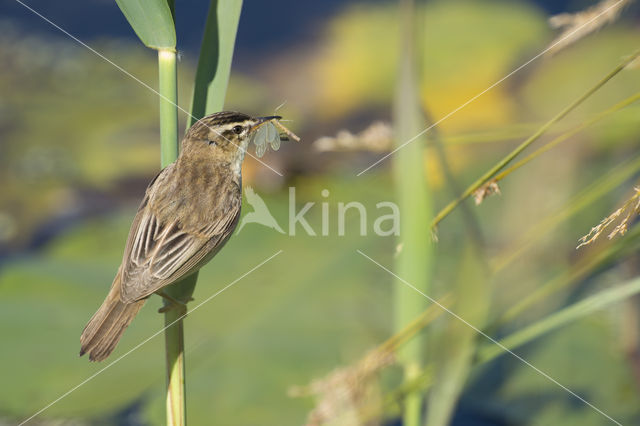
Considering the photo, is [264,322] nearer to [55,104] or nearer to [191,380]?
[191,380]

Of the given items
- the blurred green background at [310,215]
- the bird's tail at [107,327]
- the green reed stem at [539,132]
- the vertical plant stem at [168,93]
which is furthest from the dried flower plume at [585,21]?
the bird's tail at [107,327]

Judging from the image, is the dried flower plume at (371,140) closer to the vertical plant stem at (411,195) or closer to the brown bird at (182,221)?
the vertical plant stem at (411,195)

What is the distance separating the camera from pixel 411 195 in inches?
57.5

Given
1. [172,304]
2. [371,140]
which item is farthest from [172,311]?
[371,140]

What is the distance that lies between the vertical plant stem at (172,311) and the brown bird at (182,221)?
0.30 feet

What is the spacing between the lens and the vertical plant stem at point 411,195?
1.39 metres

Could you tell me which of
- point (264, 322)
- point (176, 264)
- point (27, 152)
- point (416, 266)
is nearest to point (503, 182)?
point (264, 322)

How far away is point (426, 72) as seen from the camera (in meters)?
4.86

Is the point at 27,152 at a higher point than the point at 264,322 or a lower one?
higher

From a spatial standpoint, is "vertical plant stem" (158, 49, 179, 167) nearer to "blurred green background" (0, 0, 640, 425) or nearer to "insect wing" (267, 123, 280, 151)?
"insect wing" (267, 123, 280, 151)

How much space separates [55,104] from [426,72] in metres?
2.75

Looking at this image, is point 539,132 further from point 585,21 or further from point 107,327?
point 107,327

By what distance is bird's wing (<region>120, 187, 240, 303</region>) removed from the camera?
1.43 meters

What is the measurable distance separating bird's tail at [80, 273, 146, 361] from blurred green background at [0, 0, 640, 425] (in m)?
Answer: 0.75
